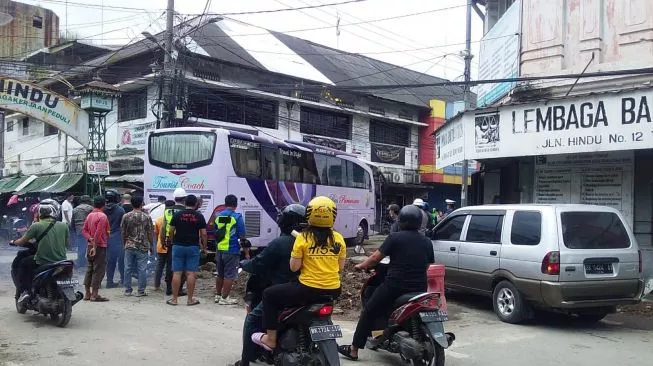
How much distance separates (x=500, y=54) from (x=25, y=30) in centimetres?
3876

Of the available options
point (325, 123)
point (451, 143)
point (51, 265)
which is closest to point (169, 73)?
point (451, 143)

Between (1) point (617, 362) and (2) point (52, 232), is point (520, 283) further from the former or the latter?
(2) point (52, 232)

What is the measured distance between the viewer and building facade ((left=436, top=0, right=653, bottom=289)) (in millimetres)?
10531

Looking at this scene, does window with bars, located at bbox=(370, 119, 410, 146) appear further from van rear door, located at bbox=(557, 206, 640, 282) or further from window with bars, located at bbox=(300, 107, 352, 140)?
van rear door, located at bbox=(557, 206, 640, 282)

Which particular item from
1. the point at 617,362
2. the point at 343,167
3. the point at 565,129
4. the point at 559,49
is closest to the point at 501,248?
the point at 617,362

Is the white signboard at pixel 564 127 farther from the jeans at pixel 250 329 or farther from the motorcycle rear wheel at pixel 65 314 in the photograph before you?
the motorcycle rear wheel at pixel 65 314

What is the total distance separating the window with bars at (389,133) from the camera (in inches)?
1206

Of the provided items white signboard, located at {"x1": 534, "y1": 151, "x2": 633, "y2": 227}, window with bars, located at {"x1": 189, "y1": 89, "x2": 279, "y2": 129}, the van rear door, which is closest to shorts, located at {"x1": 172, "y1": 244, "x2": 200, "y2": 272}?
the van rear door

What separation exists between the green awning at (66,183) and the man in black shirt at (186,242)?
13.6 meters

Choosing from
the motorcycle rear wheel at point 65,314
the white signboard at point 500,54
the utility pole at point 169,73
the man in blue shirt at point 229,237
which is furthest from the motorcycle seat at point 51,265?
the utility pole at point 169,73

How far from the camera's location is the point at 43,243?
7141 millimetres

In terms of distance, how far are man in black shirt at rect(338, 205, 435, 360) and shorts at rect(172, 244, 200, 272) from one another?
360 cm

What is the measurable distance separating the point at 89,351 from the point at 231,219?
3.35m

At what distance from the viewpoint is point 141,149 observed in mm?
23062
